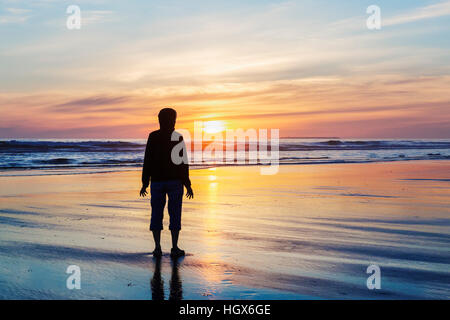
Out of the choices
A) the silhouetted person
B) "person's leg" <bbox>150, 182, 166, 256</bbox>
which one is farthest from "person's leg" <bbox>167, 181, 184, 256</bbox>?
"person's leg" <bbox>150, 182, 166, 256</bbox>

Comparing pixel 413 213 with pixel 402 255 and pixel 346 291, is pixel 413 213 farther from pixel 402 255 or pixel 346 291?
pixel 346 291

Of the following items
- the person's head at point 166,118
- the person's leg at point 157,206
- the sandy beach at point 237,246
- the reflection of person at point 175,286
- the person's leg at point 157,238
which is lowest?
the reflection of person at point 175,286

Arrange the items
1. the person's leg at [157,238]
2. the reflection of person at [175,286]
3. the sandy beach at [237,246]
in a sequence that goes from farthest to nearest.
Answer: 1. the person's leg at [157,238]
2. the sandy beach at [237,246]
3. the reflection of person at [175,286]

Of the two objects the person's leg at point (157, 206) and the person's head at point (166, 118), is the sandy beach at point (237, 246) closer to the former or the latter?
the person's leg at point (157, 206)

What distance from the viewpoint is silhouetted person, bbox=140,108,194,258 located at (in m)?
6.23

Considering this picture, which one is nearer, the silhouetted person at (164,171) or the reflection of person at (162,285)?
the reflection of person at (162,285)

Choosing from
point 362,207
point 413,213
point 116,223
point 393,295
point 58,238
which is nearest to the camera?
point 393,295

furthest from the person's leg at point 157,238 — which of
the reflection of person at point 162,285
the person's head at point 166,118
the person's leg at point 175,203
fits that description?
the person's head at point 166,118

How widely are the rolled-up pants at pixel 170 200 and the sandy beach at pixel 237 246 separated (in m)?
0.46

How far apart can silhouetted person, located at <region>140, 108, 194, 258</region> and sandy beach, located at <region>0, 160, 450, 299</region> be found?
0.47 metres

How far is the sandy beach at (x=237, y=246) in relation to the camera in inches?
187

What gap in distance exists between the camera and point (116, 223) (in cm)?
839

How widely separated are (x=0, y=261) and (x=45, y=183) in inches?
427
